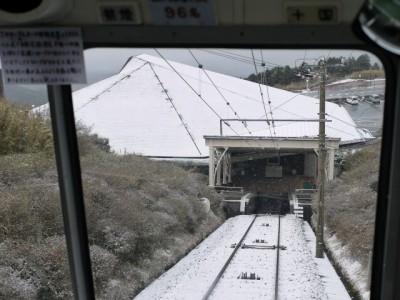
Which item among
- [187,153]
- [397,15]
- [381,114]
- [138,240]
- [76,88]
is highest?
[397,15]

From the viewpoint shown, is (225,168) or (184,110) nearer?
(184,110)

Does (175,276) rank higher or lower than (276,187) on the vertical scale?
lower

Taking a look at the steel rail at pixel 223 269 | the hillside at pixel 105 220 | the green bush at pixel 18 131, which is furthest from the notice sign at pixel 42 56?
the steel rail at pixel 223 269

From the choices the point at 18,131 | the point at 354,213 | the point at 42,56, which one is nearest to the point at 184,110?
the point at 42,56

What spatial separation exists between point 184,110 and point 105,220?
0.79m

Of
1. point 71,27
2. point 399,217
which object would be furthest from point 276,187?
point 71,27

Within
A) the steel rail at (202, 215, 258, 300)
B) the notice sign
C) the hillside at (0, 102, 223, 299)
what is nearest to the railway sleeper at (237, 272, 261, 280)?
the steel rail at (202, 215, 258, 300)

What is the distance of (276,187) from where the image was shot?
2.97m

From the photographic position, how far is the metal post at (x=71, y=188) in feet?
6.68

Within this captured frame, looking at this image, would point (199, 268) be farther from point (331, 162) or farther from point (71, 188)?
point (71, 188)

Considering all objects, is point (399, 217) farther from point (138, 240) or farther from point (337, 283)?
point (138, 240)

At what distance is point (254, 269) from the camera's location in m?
3.28

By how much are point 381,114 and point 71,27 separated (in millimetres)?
1266

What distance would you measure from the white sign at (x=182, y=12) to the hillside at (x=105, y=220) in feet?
3.14
